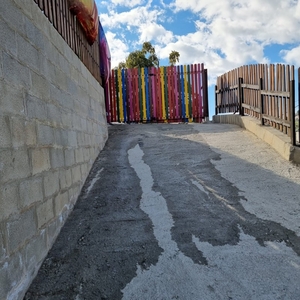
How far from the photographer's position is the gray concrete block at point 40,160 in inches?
99.6

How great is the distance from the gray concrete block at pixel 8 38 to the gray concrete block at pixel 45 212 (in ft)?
4.24

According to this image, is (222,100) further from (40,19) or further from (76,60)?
(40,19)

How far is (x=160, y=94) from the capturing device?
10.8 m

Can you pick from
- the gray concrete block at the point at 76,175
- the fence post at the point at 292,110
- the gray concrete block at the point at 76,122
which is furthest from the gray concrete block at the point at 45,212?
the fence post at the point at 292,110

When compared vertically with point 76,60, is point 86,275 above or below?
below

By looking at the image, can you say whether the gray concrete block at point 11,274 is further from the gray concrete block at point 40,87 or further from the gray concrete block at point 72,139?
the gray concrete block at point 72,139

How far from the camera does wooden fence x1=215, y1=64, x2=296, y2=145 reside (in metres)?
5.50

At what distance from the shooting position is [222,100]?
36.0 ft

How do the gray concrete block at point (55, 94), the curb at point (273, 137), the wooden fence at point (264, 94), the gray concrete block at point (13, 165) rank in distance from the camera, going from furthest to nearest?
the wooden fence at point (264, 94), the curb at point (273, 137), the gray concrete block at point (55, 94), the gray concrete block at point (13, 165)

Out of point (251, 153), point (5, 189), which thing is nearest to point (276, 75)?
point (251, 153)

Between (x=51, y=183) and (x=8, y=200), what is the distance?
899 mm

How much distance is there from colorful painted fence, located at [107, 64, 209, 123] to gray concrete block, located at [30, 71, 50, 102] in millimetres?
7676

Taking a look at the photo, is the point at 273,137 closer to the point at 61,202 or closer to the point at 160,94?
the point at 61,202

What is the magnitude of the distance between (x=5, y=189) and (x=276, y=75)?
5.69 meters
